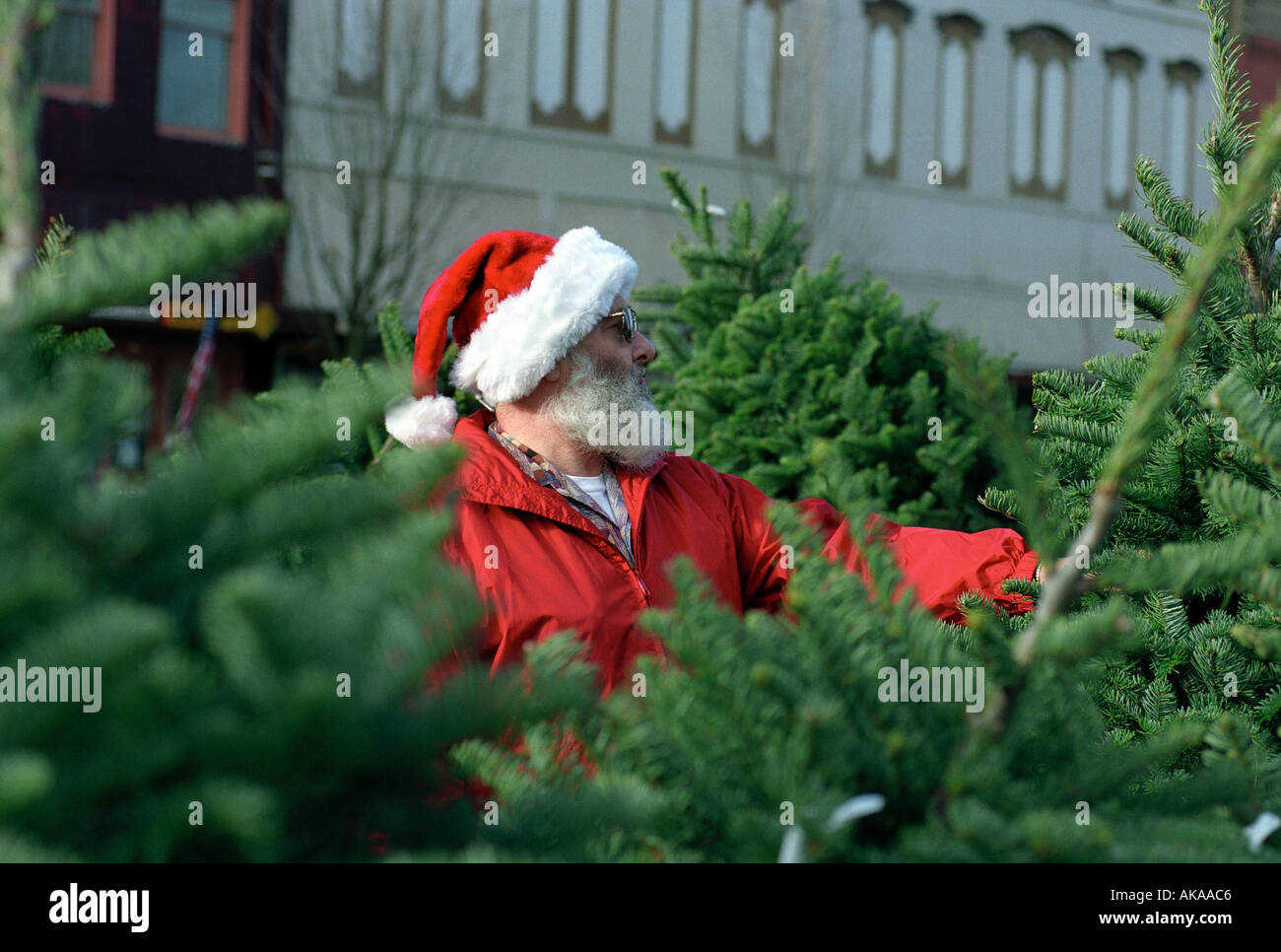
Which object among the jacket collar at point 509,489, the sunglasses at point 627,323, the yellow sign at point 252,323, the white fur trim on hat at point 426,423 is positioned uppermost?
the yellow sign at point 252,323

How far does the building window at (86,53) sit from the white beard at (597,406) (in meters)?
11.0

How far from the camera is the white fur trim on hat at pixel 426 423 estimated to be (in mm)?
2797

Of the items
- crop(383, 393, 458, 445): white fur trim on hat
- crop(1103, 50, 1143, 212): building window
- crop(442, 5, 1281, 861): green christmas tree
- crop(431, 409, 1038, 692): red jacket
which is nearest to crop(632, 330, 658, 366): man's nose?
crop(431, 409, 1038, 692): red jacket

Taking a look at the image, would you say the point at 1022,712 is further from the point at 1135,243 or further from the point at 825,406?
the point at 825,406

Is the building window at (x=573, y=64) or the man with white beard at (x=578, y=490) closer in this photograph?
the man with white beard at (x=578, y=490)

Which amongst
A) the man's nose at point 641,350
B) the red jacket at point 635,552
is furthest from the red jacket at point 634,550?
the man's nose at point 641,350

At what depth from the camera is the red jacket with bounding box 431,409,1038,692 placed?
2.33 meters

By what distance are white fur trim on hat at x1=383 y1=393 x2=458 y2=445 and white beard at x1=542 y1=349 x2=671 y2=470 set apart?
24cm

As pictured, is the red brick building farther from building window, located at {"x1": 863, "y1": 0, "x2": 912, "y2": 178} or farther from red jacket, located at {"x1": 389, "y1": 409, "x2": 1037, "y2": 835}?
red jacket, located at {"x1": 389, "y1": 409, "x2": 1037, "y2": 835}

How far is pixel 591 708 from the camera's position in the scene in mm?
979

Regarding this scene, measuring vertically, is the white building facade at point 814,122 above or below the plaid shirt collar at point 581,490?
above

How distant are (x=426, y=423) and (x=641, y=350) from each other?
0.63 meters

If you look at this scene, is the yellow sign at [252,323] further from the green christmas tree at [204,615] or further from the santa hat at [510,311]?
the green christmas tree at [204,615]
